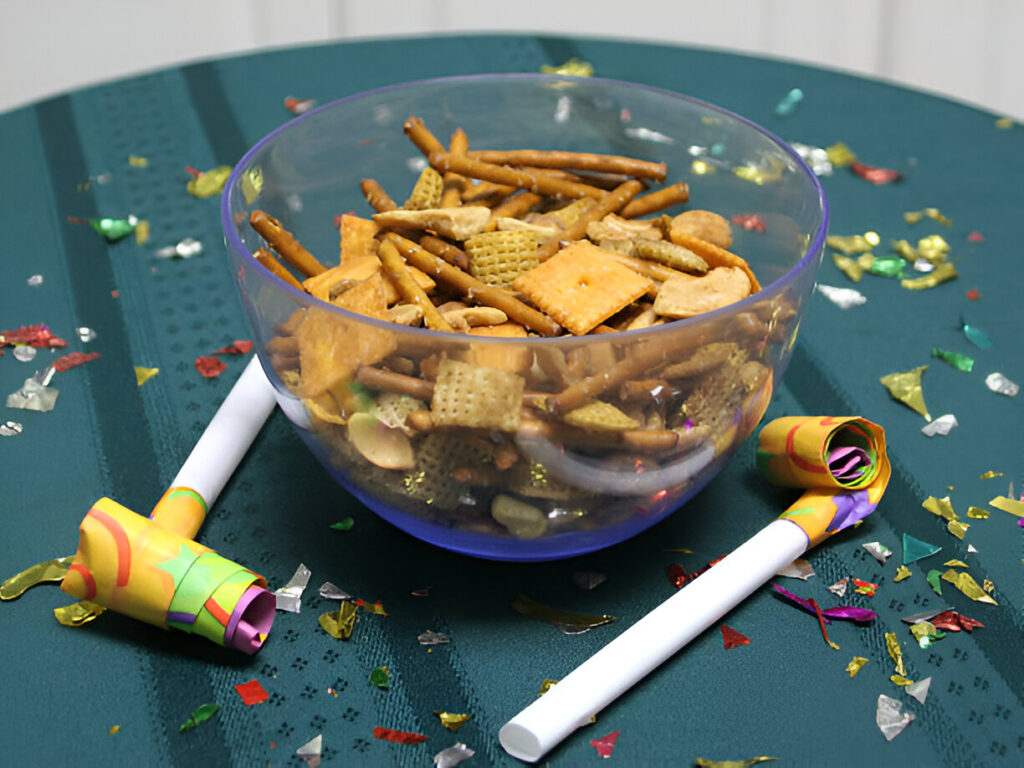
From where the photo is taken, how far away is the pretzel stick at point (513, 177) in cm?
70

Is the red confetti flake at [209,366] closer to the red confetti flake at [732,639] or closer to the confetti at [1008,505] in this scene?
the red confetti flake at [732,639]

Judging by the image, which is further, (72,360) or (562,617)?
(72,360)

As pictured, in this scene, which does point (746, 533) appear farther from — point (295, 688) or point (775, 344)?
point (295, 688)

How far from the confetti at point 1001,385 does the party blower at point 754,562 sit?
5.4 inches

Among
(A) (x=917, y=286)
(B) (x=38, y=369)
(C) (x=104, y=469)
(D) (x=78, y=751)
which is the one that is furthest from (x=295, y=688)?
(A) (x=917, y=286)

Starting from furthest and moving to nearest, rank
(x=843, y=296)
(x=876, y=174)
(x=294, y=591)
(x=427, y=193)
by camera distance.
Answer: (x=876, y=174)
(x=843, y=296)
(x=427, y=193)
(x=294, y=591)

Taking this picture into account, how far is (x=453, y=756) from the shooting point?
50 cm

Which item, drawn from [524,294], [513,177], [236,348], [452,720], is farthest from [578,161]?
[452,720]

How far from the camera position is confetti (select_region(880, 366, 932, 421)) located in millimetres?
715

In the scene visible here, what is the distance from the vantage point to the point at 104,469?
66 centimetres

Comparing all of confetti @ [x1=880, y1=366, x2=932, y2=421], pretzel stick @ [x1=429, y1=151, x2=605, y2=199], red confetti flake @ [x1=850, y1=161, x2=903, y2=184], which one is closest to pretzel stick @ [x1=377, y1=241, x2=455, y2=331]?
pretzel stick @ [x1=429, y1=151, x2=605, y2=199]

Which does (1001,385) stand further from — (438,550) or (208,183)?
(208,183)

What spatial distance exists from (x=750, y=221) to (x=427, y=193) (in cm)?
21

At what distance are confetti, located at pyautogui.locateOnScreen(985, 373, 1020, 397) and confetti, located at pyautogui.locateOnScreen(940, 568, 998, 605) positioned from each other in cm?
18
